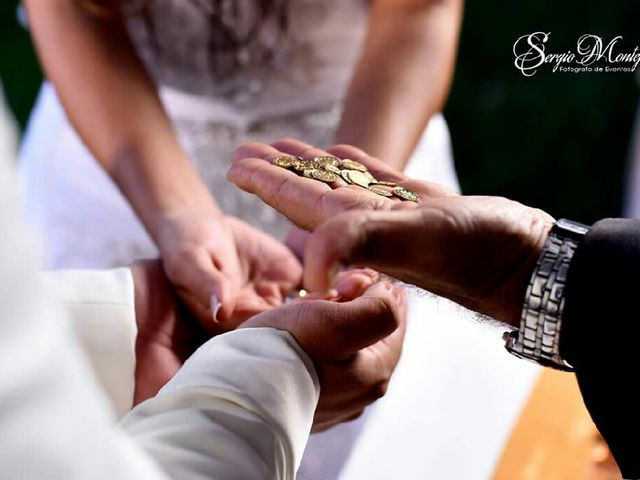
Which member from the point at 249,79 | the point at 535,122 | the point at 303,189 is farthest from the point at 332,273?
the point at 535,122

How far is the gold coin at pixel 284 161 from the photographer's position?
1.96 ft

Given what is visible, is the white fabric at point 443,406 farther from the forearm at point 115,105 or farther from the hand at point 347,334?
the forearm at point 115,105

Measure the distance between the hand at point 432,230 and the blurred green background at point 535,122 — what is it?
128 centimetres

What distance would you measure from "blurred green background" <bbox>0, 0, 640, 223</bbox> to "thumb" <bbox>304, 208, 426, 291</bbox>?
1.37m

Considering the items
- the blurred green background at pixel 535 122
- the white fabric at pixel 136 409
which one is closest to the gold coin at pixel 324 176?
the white fabric at pixel 136 409

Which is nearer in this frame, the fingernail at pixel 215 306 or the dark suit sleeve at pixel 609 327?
the dark suit sleeve at pixel 609 327

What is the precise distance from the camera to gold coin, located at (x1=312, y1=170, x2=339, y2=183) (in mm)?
577

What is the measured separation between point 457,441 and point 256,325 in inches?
10.4

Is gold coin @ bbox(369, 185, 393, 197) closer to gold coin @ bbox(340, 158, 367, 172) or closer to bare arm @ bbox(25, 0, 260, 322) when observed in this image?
gold coin @ bbox(340, 158, 367, 172)

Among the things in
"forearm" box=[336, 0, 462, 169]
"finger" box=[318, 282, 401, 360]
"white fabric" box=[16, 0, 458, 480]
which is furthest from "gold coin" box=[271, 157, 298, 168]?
"white fabric" box=[16, 0, 458, 480]

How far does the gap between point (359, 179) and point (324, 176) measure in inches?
1.1

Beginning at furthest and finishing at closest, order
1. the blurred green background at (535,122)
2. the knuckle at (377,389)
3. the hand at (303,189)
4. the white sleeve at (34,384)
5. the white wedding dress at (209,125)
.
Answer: the blurred green background at (535,122) < the white wedding dress at (209,125) < the knuckle at (377,389) < the hand at (303,189) < the white sleeve at (34,384)

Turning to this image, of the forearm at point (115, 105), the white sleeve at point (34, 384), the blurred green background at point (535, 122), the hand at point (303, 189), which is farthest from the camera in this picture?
the blurred green background at point (535, 122)
